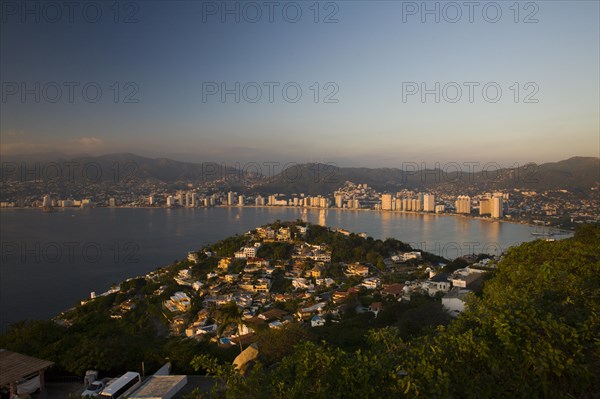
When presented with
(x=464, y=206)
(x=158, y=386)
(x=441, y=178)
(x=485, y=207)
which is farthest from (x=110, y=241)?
(x=441, y=178)

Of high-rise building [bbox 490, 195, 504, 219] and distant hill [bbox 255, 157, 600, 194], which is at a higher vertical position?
distant hill [bbox 255, 157, 600, 194]

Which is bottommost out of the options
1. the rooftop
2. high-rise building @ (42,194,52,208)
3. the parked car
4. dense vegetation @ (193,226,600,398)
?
the parked car

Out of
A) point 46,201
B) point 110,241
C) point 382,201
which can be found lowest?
point 110,241

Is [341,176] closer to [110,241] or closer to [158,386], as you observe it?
[110,241]

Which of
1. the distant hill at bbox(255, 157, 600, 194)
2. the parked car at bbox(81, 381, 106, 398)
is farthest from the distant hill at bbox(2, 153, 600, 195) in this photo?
the parked car at bbox(81, 381, 106, 398)

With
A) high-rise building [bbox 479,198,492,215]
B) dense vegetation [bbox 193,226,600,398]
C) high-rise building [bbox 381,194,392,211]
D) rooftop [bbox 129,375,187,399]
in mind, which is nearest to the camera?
dense vegetation [bbox 193,226,600,398]

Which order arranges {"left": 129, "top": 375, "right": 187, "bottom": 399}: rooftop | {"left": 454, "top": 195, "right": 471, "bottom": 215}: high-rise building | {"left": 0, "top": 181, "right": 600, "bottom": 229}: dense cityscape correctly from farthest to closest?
{"left": 454, "top": 195, "right": 471, "bottom": 215}: high-rise building, {"left": 0, "top": 181, "right": 600, "bottom": 229}: dense cityscape, {"left": 129, "top": 375, "right": 187, "bottom": 399}: rooftop

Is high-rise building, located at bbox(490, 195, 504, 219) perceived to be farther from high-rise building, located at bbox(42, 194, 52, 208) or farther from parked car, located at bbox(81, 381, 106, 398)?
high-rise building, located at bbox(42, 194, 52, 208)
